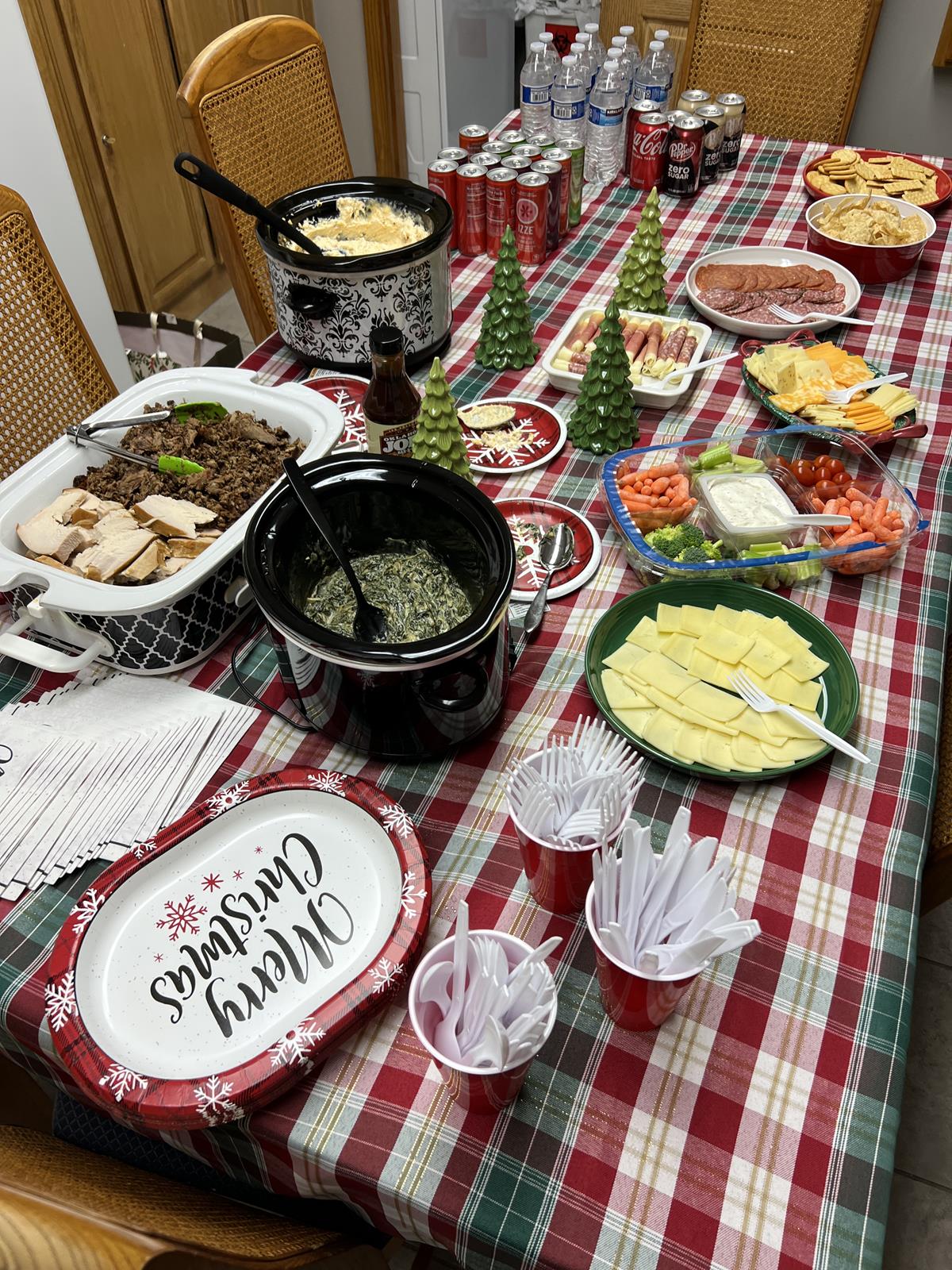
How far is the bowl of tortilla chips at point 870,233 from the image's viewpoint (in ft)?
5.27

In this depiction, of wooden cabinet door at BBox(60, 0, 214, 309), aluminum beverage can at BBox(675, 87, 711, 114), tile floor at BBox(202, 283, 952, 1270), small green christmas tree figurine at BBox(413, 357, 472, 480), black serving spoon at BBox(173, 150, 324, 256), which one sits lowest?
tile floor at BBox(202, 283, 952, 1270)

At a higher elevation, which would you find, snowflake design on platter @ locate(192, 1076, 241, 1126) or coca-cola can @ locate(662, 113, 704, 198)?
coca-cola can @ locate(662, 113, 704, 198)

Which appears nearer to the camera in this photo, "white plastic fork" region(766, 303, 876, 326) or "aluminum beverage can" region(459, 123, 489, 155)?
"white plastic fork" region(766, 303, 876, 326)

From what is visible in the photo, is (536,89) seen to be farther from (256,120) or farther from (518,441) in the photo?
(518,441)

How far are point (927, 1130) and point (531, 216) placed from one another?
169 centimetres

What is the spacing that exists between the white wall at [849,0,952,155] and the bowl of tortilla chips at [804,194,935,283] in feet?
4.93

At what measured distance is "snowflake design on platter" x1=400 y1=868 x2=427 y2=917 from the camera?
2.50ft

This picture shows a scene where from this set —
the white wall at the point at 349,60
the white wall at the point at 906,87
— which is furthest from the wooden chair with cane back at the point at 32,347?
the white wall at the point at 906,87

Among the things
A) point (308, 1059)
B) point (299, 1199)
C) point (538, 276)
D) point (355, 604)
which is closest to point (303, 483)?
point (355, 604)

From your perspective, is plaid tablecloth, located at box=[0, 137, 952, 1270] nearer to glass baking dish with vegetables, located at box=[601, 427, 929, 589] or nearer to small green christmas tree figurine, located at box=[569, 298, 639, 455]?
glass baking dish with vegetables, located at box=[601, 427, 929, 589]

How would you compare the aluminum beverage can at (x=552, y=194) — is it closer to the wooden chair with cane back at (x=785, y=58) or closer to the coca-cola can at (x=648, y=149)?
the coca-cola can at (x=648, y=149)

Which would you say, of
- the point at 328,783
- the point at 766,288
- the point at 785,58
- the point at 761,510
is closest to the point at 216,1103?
the point at 328,783

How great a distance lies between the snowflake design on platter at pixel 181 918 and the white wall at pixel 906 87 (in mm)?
3200

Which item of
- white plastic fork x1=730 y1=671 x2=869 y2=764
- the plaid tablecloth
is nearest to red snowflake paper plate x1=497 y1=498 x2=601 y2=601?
the plaid tablecloth
